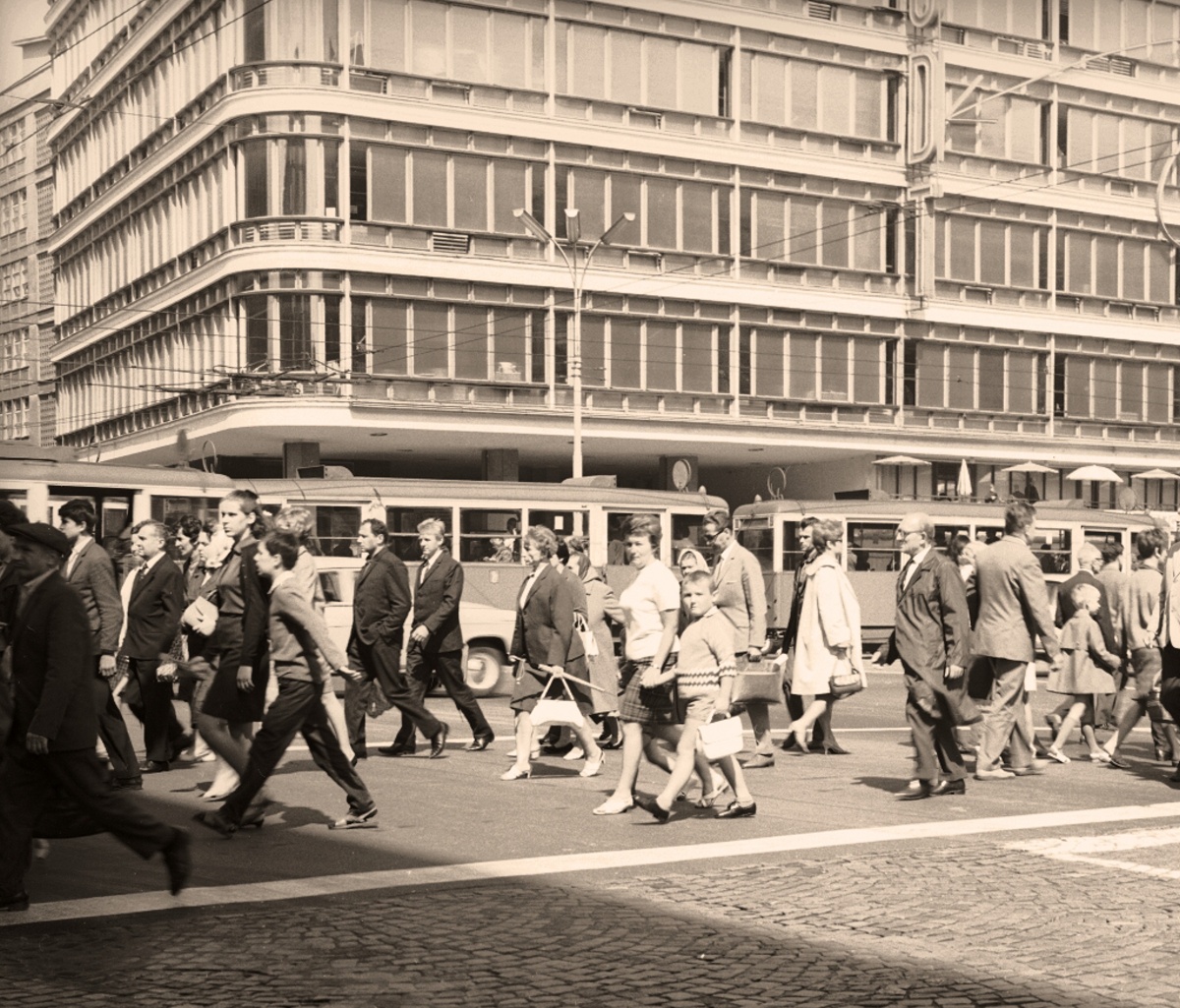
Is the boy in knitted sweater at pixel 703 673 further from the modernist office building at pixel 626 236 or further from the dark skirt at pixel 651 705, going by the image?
the modernist office building at pixel 626 236

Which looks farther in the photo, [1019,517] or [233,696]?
[1019,517]

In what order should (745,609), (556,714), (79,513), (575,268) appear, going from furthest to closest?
(575,268) < (745,609) < (556,714) < (79,513)

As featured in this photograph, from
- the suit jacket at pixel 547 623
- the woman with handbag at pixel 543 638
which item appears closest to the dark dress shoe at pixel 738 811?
the woman with handbag at pixel 543 638

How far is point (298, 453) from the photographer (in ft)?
130

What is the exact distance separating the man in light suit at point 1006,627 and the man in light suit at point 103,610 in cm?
594

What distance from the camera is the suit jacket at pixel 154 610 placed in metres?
12.0

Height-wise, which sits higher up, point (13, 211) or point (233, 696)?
point (13, 211)

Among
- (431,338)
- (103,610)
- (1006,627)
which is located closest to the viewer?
(103,610)

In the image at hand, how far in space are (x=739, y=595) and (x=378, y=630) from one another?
2.78 m

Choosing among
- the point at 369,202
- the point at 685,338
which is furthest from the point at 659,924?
the point at 685,338

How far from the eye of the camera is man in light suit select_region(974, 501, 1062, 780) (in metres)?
12.3

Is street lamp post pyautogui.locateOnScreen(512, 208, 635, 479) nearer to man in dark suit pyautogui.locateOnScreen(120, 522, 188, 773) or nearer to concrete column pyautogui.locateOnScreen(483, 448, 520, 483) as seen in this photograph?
concrete column pyautogui.locateOnScreen(483, 448, 520, 483)

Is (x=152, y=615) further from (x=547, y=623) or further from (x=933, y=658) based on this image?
(x=933, y=658)

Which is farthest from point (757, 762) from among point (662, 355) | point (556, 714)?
point (662, 355)
